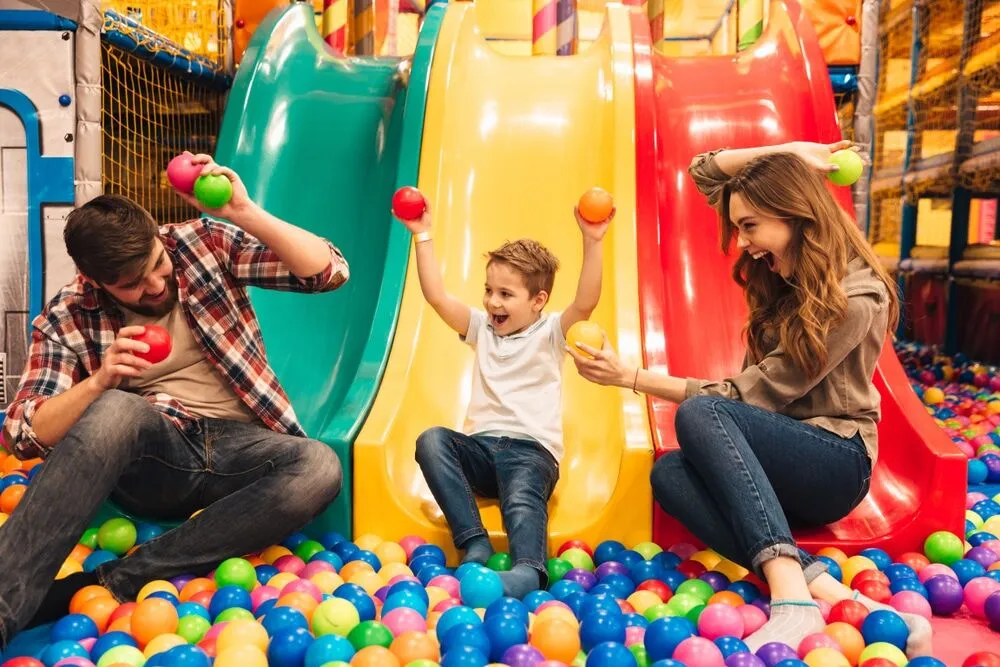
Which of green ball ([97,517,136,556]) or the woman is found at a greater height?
the woman

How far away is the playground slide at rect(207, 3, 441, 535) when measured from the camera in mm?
2996

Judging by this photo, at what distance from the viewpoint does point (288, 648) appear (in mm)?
1670

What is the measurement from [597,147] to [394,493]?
156 cm

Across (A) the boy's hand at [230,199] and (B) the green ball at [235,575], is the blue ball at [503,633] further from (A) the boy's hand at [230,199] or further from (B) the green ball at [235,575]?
(A) the boy's hand at [230,199]

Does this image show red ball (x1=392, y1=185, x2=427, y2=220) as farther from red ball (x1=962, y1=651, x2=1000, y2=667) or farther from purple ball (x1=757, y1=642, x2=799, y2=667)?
red ball (x1=962, y1=651, x2=1000, y2=667)

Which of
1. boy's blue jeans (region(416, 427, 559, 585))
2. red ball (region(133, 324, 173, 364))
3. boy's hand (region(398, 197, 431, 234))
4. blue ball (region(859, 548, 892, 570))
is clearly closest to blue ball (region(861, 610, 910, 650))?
blue ball (region(859, 548, 892, 570))

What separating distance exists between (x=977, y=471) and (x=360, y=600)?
2.17 m

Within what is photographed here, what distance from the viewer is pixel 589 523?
241 centimetres

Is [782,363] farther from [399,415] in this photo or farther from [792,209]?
[399,415]

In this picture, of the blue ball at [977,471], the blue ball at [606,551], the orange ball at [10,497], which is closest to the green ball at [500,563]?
the blue ball at [606,551]

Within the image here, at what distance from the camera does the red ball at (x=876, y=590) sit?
6.66 ft

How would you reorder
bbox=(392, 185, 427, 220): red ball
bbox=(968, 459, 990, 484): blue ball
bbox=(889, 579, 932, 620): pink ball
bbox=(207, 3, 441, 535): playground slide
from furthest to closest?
bbox=(968, 459, 990, 484): blue ball → bbox=(207, 3, 441, 535): playground slide → bbox=(392, 185, 427, 220): red ball → bbox=(889, 579, 932, 620): pink ball

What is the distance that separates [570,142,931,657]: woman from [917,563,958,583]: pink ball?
0.20 metres

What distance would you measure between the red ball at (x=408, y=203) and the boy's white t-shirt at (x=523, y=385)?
38 cm
